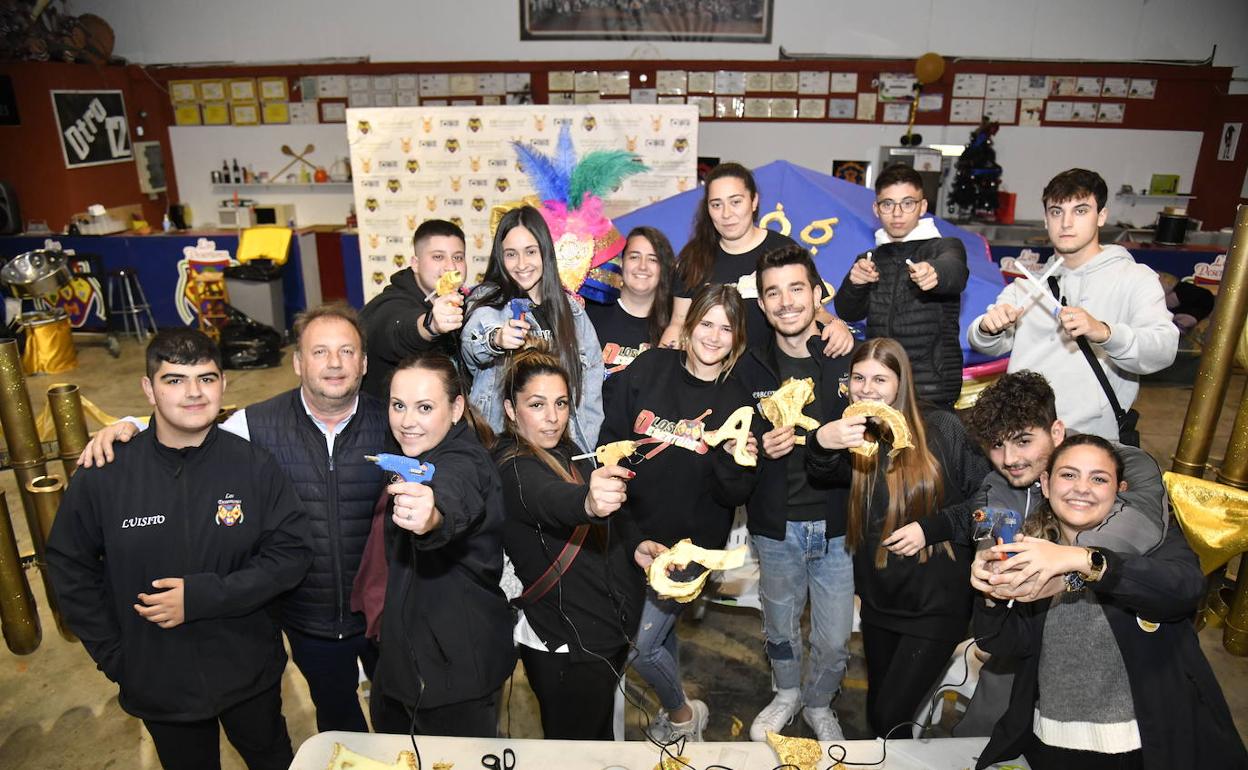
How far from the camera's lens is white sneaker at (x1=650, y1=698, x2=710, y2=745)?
297cm

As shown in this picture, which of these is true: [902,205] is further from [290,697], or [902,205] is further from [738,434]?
[290,697]

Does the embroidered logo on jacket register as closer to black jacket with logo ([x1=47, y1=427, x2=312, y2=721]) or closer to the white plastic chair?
black jacket with logo ([x1=47, y1=427, x2=312, y2=721])

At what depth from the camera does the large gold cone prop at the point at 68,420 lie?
131 inches

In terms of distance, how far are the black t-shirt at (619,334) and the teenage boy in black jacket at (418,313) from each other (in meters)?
0.58

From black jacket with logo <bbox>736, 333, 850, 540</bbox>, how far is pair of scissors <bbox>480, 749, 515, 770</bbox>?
1.15 metres

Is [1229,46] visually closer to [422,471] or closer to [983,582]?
[983,582]

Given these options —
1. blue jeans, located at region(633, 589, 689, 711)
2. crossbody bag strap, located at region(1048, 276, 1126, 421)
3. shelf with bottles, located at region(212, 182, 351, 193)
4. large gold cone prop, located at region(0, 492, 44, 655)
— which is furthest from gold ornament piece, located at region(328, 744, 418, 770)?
shelf with bottles, located at region(212, 182, 351, 193)

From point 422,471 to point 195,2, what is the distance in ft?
31.5

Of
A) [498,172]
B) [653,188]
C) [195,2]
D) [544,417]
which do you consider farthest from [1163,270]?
[195,2]

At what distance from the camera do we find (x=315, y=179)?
939cm

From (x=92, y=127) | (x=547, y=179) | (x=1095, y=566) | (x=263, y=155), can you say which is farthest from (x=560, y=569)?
(x=92, y=127)

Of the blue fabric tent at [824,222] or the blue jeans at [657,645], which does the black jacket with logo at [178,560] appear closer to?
the blue jeans at [657,645]

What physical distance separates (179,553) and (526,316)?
4.07 ft

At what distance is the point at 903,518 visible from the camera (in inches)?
98.2
